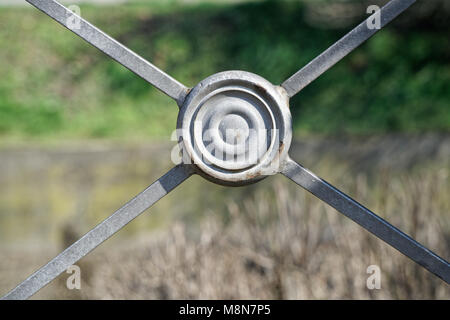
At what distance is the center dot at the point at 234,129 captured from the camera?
64 centimetres

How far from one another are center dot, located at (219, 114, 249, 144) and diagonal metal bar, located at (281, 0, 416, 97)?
7 centimetres

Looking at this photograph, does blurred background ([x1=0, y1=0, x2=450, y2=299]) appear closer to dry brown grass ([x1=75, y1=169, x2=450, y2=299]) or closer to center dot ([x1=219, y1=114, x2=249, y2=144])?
dry brown grass ([x1=75, y1=169, x2=450, y2=299])

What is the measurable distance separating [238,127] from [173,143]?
1905 mm

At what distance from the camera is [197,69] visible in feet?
11.6

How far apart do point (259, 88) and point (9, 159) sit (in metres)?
2.62

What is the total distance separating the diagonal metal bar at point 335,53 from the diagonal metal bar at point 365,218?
9 cm

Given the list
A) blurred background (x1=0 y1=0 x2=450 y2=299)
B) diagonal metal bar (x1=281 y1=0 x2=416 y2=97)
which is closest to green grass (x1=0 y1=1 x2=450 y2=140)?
blurred background (x1=0 y1=0 x2=450 y2=299)

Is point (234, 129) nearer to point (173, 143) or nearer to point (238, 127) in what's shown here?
point (238, 127)

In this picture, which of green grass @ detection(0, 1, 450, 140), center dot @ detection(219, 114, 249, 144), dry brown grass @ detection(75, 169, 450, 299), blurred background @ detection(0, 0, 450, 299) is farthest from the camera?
green grass @ detection(0, 1, 450, 140)

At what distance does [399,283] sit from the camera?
1601 mm

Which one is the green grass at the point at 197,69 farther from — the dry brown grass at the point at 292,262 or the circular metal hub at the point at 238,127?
the circular metal hub at the point at 238,127

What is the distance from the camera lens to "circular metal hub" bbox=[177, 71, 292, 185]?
2.14ft

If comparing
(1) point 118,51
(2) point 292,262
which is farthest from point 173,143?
(1) point 118,51
